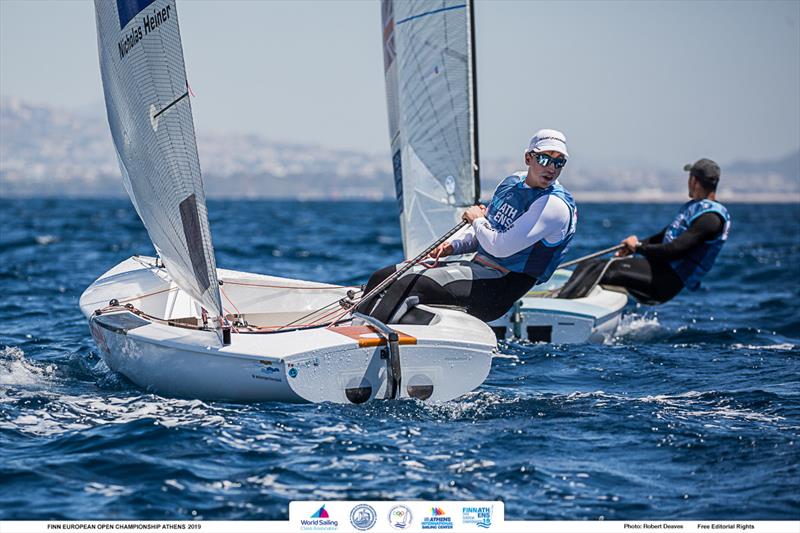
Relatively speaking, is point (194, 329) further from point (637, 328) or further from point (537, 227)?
point (637, 328)

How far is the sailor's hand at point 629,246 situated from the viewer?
724 centimetres

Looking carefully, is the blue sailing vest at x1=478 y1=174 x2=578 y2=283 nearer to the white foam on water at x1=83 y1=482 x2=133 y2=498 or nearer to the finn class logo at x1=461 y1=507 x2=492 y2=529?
the finn class logo at x1=461 y1=507 x2=492 y2=529

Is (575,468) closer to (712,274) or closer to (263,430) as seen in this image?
(263,430)

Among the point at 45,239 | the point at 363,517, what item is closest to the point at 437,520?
the point at 363,517

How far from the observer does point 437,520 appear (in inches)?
130

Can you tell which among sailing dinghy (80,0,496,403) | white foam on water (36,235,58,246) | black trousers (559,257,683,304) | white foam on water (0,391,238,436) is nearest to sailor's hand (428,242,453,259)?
sailing dinghy (80,0,496,403)

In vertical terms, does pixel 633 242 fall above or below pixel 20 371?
above

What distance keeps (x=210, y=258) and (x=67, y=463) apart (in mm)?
1357

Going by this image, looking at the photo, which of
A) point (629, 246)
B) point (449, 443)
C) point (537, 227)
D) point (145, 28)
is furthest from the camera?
point (629, 246)

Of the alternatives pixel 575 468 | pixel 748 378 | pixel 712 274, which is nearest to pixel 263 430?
pixel 575 468

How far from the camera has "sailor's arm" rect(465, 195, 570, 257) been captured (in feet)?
16.0

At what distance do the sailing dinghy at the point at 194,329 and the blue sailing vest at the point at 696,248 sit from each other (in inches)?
111

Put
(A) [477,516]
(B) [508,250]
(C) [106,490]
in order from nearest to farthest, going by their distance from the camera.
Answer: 1. (A) [477,516]
2. (C) [106,490]
3. (B) [508,250]

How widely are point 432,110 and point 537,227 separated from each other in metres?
3.22
